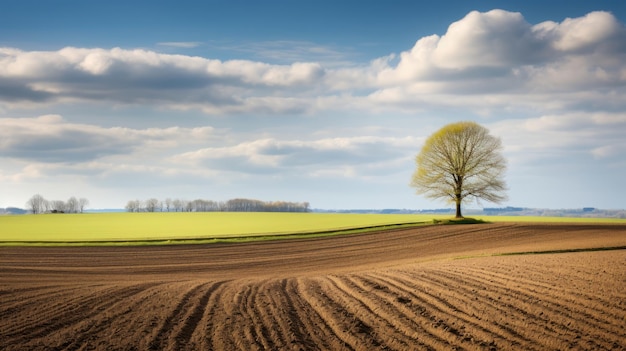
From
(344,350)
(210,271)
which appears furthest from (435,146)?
(344,350)

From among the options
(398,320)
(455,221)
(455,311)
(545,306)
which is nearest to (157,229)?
(455,221)

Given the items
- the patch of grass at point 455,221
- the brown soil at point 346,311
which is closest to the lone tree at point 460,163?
the patch of grass at point 455,221

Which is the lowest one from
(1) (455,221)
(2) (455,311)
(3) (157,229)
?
(2) (455,311)

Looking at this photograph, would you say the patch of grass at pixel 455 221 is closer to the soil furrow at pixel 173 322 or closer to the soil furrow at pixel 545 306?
the soil furrow at pixel 545 306

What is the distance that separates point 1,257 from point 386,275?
999 inches

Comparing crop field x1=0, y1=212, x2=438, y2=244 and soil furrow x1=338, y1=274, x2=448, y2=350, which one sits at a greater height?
crop field x1=0, y1=212, x2=438, y2=244

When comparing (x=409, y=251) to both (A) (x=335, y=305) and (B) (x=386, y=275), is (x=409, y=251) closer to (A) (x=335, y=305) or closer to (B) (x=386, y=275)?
(B) (x=386, y=275)

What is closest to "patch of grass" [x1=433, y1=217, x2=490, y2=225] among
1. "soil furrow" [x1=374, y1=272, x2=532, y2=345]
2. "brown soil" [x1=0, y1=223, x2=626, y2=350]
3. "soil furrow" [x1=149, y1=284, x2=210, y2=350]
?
"brown soil" [x1=0, y1=223, x2=626, y2=350]

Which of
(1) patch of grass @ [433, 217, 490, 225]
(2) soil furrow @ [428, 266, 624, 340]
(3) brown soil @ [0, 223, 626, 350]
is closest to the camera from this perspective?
(3) brown soil @ [0, 223, 626, 350]

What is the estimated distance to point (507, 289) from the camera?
1625 cm

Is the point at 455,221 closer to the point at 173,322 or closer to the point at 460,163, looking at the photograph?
the point at 460,163

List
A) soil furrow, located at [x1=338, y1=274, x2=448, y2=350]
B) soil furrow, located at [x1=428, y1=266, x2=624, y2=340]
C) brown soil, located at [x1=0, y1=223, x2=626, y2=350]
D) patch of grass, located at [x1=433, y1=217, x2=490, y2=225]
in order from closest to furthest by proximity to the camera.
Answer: soil furrow, located at [x1=338, y1=274, x2=448, y2=350] < brown soil, located at [x1=0, y1=223, x2=626, y2=350] < soil furrow, located at [x1=428, y1=266, x2=624, y2=340] < patch of grass, located at [x1=433, y1=217, x2=490, y2=225]

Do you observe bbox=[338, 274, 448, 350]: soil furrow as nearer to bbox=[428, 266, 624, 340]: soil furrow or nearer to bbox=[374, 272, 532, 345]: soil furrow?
bbox=[374, 272, 532, 345]: soil furrow

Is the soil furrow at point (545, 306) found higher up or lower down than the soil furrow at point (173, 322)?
higher up
